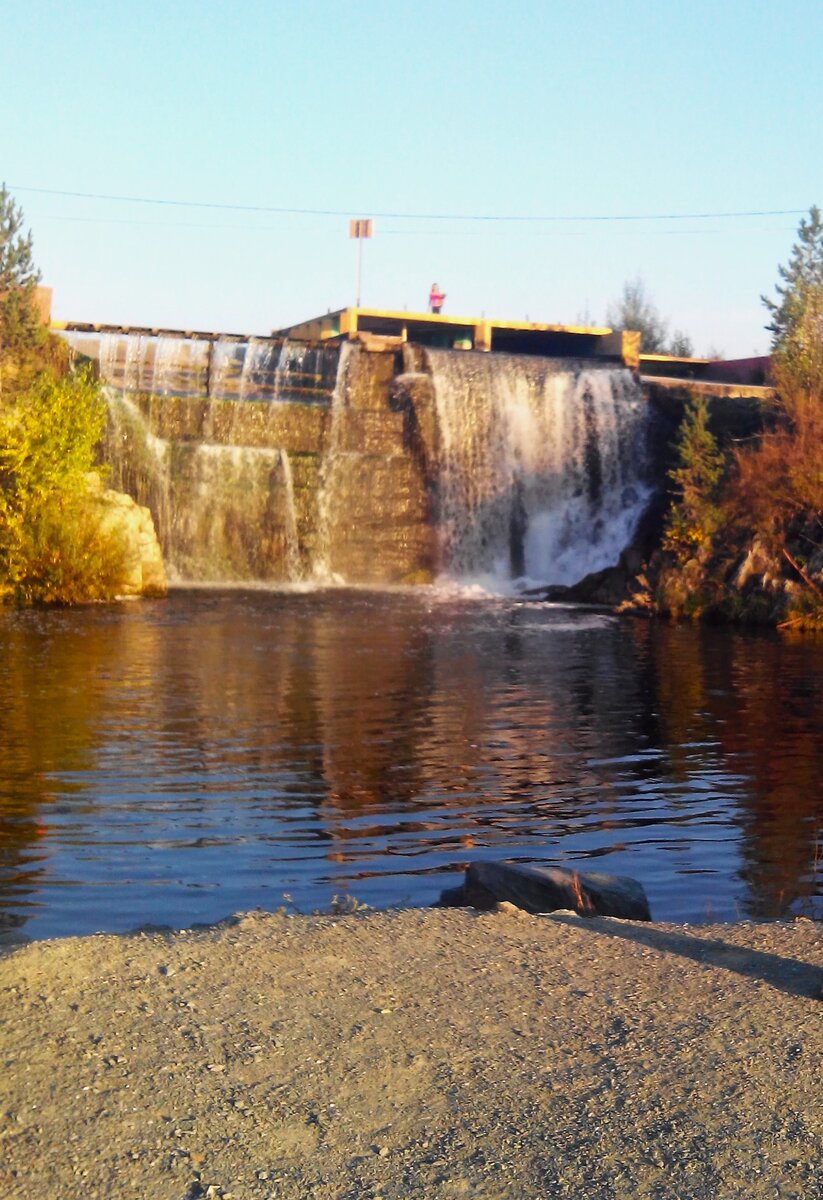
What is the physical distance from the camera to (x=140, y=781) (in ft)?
43.0

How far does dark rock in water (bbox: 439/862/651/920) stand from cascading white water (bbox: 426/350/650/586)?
32703mm

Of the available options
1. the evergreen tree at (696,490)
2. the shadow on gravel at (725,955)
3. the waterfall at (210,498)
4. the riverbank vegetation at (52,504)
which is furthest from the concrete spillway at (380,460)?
the shadow on gravel at (725,955)

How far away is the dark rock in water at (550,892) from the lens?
848 centimetres

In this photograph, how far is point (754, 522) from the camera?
35688 millimetres

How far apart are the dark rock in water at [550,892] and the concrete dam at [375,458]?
31077 mm

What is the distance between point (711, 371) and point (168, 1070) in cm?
5380

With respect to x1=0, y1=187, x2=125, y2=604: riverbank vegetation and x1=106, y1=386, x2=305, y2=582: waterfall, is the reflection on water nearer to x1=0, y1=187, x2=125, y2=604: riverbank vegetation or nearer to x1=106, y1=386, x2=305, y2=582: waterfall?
x1=0, y1=187, x2=125, y2=604: riverbank vegetation

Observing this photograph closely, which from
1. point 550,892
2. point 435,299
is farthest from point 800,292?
point 550,892

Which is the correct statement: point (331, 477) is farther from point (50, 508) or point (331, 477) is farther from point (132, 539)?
point (50, 508)

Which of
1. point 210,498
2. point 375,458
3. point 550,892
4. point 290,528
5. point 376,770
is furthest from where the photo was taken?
point 375,458

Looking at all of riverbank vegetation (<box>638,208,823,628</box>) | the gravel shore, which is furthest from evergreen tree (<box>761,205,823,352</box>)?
the gravel shore

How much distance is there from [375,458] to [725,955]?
116 ft

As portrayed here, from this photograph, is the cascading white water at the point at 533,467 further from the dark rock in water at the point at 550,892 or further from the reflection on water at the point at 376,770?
the dark rock in water at the point at 550,892

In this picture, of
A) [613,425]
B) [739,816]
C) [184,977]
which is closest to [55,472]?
[613,425]
